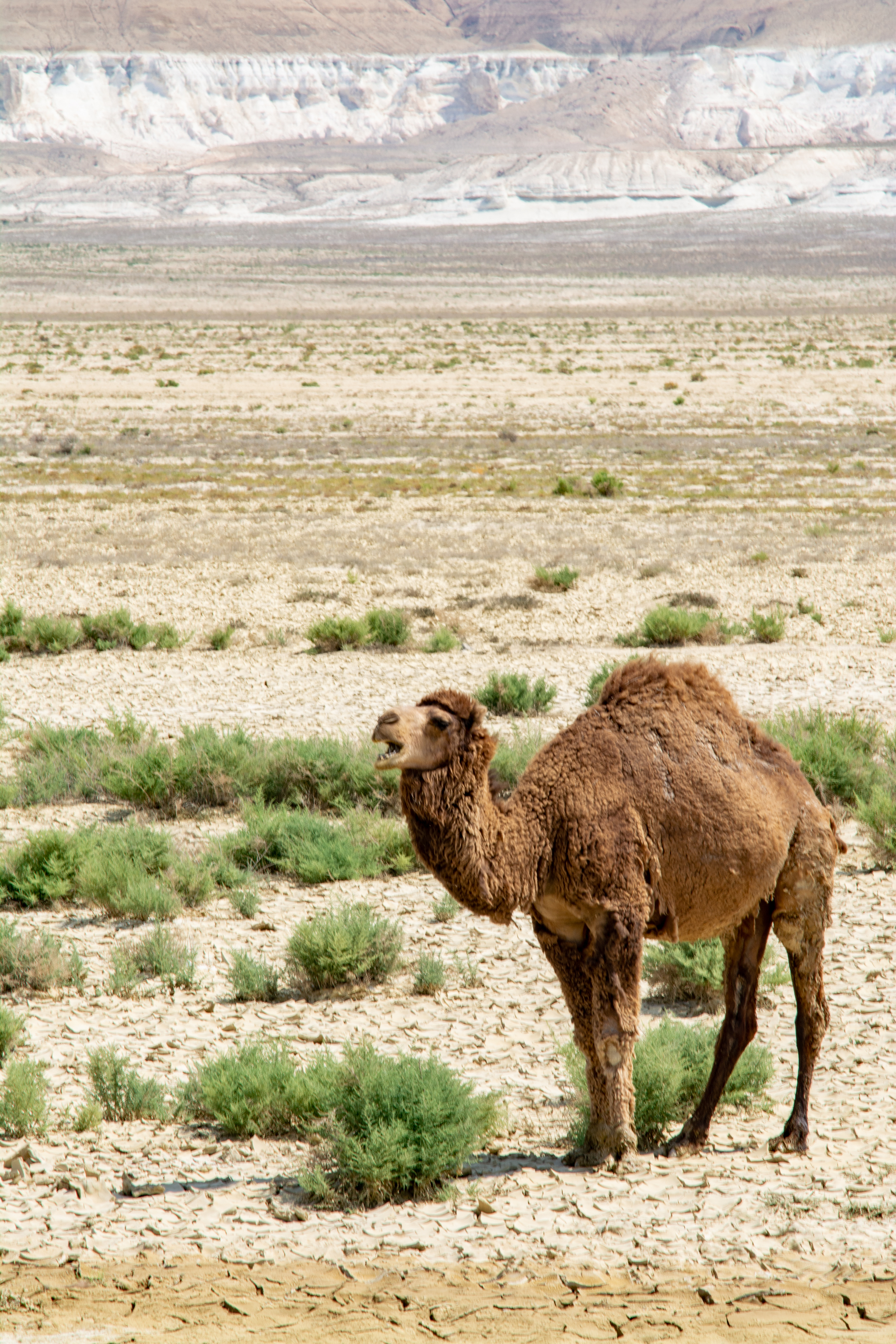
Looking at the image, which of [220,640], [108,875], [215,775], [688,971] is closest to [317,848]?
[108,875]

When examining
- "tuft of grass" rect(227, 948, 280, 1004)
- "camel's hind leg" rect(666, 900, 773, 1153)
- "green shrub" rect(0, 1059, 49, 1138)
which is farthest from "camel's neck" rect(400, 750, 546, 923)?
"tuft of grass" rect(227, 948, 280, 1004)

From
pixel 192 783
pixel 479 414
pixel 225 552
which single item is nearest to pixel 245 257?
pixel 479 414

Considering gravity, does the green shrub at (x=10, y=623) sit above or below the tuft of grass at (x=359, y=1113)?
below

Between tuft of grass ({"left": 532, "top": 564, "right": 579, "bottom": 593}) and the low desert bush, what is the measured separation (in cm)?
711

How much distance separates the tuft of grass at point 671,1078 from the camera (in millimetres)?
5668

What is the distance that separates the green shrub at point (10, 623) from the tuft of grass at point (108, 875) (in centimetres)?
661

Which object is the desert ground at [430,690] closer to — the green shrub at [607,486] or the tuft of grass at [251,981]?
the tuft of grass at [251,981]

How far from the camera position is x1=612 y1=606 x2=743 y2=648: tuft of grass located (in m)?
14.7

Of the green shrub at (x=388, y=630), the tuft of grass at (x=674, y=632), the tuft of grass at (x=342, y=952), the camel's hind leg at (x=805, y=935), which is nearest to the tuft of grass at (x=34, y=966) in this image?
the tuft of grass at (x=342, y=952)

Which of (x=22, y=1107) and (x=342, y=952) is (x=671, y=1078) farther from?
(x=22, y=1107)

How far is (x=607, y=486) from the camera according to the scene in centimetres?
2552

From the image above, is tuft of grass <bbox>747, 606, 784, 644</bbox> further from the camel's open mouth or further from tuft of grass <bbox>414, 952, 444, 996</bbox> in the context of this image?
the camel's open mouth

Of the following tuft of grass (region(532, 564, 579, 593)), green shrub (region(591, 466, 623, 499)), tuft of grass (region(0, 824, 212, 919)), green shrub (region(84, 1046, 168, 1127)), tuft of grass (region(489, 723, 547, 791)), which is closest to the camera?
green shrub (region(84, 1046, 168, 1127))

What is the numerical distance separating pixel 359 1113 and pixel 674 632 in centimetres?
994
